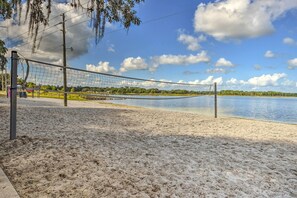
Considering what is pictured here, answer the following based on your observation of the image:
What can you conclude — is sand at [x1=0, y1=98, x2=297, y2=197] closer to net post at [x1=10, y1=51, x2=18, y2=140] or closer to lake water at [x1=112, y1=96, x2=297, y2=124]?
net post at [x1=10, y1=51, x2=18, y2=140]

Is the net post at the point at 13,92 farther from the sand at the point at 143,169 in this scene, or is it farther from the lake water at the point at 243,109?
the lake water at the point at 243,109

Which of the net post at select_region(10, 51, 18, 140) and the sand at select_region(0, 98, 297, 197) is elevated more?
the net post at select_region(10, 51, 18, 140)

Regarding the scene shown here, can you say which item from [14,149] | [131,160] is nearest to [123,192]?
[131,160]

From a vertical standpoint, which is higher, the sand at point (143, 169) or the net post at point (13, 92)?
the net post at point (13, 92)

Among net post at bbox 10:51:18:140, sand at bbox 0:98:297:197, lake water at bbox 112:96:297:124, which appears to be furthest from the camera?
lake water at bbox 112:96:297:124

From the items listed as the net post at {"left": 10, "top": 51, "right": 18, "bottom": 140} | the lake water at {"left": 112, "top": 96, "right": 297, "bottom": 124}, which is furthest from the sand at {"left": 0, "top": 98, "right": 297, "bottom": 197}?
the lake water at {"left": 112, "top": 96, "right": 297, "bottom": 124}

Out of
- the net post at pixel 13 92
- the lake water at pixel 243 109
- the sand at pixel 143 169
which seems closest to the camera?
the sand at pixel 143 169

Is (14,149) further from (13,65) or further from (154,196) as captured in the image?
(154,196)

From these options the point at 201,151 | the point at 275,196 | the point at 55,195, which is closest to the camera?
the point at 55,195

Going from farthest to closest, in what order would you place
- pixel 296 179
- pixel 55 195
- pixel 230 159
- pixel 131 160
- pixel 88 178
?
pixel 230 159 < pixel 131 160 < pixel 296 179 < pixel 88 178 < pixel 55 195

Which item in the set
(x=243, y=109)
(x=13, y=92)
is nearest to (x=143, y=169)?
(x=13, y=92)

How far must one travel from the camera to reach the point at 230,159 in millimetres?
3211

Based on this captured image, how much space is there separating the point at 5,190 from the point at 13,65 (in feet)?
8.26

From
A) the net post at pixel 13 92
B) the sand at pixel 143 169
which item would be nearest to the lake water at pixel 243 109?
the sand at pixel 143 169
